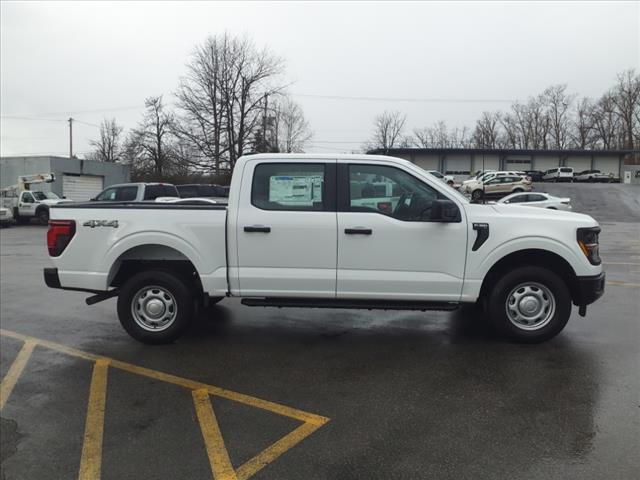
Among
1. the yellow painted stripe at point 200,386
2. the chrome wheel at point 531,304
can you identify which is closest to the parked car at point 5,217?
the yellow painted stripe at point 200,386

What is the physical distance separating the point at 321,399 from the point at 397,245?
1736 mm

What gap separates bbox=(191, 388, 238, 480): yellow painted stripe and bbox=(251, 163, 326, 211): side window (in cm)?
197

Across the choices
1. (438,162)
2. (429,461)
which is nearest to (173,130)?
(438,162)

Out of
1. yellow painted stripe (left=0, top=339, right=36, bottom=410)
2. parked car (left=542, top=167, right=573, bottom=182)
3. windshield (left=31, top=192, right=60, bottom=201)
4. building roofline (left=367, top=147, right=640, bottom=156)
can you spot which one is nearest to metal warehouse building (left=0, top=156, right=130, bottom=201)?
windshield (left=31, top=192, right=60, bottom=201)

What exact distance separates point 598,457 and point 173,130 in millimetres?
51910

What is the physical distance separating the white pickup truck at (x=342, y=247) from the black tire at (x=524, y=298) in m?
0.01

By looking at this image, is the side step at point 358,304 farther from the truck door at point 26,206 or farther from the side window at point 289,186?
the truck door at point 26,206

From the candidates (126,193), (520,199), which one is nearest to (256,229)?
A: (126,193)

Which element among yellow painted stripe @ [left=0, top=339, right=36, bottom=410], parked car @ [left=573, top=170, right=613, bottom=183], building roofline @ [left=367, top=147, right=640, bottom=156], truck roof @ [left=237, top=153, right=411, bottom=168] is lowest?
yellow painted stripe @ [left=0, top=339, right=36, bottom=410]

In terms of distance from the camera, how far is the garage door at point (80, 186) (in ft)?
127

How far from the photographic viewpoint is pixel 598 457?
10.3ft

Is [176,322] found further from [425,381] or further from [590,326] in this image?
[590,326]

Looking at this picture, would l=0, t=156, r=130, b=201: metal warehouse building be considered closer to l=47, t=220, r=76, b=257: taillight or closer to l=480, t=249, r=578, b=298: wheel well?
l=47, t=220, r=76, b=257: taillight

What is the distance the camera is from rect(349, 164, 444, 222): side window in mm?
5082
